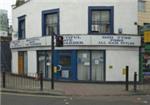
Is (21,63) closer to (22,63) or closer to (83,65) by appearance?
(22,63)

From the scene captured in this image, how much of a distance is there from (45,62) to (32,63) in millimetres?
1953

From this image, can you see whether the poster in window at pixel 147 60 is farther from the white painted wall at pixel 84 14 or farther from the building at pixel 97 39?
the white painted wall at pixel 84 14

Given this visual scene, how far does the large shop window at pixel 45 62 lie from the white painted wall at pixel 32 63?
0.52 meters

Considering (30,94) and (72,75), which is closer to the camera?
(30,94)

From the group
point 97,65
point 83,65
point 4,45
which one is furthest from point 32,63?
point 4,45

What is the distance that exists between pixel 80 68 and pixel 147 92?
7.27 metres

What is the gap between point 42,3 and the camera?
3334 cm

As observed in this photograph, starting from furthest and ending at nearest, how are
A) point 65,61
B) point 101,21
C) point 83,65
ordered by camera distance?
point 65,61, point 101,21, point 83,65

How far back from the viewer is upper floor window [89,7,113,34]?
100 ft

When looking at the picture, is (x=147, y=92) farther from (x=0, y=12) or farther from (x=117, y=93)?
(x=0, y=12)

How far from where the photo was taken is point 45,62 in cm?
3338

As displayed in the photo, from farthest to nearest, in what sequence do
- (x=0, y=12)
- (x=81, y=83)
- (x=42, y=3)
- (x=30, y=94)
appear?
(x=0, y=12) → (x=42, y=3) → (x=81, y=83) → (x=30, y=94)

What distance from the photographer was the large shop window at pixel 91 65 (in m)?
30.7

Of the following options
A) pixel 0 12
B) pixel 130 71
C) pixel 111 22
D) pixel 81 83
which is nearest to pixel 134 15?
pixel 111 22
